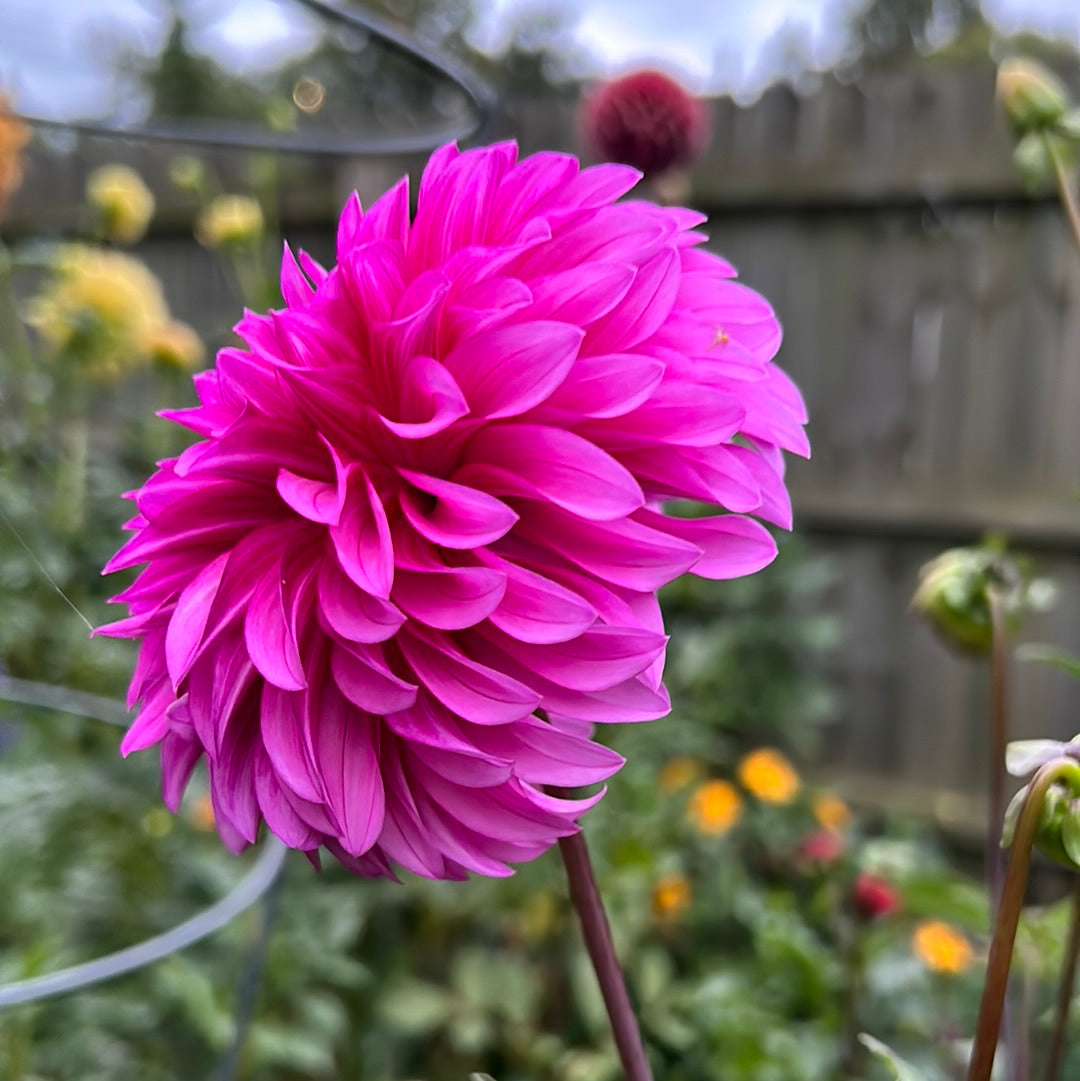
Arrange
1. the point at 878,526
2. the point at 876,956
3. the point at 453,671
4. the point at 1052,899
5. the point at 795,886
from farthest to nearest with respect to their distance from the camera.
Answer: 1. the point at 878,526
2. the point at 1052,899
3. the point at 795,886
4. the point at 876,956
5. the point at 453,671

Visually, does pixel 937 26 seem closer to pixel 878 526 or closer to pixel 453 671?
pixel 878 526

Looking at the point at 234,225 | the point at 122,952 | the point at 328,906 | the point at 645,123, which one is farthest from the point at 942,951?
the point at 234,225

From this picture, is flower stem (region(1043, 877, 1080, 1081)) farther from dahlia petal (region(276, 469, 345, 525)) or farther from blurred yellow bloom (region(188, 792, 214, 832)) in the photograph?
blurred yellow bloom (region(188, 792, 214, 832))

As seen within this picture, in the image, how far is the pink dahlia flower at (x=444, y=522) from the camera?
0.62 feet

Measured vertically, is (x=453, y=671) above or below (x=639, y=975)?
above

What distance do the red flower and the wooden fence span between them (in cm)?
82

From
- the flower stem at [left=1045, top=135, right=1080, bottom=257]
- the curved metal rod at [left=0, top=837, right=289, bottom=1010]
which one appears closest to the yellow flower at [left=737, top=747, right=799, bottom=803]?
the curved metal rod at [left=0, top=837, right=289, bottom=1010]

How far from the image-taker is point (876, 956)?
874 mm

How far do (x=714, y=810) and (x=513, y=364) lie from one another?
1.06 metres

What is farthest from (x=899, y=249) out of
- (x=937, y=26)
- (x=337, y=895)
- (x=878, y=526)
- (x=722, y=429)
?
(x=937, y=26)

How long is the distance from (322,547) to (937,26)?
8.00 meters

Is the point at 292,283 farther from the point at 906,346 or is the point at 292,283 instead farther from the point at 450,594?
the point at 906,346

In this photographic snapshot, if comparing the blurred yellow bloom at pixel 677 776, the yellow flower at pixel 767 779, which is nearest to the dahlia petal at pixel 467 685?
the yellow flower at pixel 767 779

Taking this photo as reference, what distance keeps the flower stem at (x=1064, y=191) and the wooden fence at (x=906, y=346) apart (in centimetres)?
119
